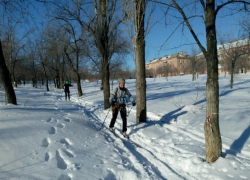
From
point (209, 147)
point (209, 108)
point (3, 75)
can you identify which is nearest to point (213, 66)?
point (209, 108)

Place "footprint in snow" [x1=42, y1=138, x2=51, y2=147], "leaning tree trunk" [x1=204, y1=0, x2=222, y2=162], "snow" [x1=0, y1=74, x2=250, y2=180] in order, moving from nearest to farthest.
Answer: "snow" [x1=0, y1=74, x2=250, y2=180]
"leaning tree trunk" [x1=204, y1=0, x2=222, y2=162]
"footprint in snow" [x1=42, y1=138, x2=51, y2=147]

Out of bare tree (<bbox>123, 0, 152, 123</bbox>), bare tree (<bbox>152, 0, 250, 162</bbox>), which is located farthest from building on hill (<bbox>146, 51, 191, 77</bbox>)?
bare tree (<bbox>152, 0, 250, 162</bbox>)

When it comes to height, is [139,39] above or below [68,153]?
above

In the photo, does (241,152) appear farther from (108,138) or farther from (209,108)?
(108,138)

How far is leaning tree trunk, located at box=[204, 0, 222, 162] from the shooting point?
9.90ft

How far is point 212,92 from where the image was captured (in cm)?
309

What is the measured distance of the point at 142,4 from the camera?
5.13 metres

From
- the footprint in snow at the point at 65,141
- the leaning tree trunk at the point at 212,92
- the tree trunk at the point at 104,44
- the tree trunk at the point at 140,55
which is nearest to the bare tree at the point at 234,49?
the tree trunk at the point at 104,44

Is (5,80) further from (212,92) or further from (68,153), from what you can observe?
(212,92)

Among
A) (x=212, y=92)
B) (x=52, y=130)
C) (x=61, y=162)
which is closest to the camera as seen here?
(x=61, y=162)

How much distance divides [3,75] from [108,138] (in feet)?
22.1

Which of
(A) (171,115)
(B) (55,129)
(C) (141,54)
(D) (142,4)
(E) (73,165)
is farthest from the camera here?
(A) (171,115)

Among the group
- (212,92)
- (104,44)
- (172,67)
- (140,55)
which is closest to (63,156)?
(212,92)

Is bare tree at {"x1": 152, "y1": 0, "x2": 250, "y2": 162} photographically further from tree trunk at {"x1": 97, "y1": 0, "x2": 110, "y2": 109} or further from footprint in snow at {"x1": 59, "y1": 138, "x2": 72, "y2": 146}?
tree trunk at {"x1": 97, "y1": 0, "x2": 110, "y2": 109}
